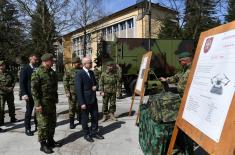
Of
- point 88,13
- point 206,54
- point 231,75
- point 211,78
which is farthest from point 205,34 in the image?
point 88,13

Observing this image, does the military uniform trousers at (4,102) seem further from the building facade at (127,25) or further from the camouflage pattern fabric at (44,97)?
the building facade at (127,25)

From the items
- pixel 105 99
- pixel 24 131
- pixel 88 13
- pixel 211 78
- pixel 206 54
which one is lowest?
pixel 24 131

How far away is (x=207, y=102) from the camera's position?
3516 millimetres

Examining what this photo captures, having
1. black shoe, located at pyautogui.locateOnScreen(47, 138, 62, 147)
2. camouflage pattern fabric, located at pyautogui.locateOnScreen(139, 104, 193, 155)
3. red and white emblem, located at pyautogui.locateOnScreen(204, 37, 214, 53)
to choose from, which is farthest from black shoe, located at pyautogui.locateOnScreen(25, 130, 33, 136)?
red and white emblem, located at pyautogui.locateOnScreen(204, 37, 214, 53)

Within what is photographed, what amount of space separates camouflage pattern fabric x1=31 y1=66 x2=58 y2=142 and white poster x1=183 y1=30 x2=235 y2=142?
2933 mm

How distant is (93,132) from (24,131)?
1796 millimetres

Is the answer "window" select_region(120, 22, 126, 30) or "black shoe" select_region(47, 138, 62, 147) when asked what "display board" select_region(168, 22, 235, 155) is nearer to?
"black shoe" select_region(47, 138, 62, 147)

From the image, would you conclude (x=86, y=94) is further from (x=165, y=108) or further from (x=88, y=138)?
(x=165, y=108)

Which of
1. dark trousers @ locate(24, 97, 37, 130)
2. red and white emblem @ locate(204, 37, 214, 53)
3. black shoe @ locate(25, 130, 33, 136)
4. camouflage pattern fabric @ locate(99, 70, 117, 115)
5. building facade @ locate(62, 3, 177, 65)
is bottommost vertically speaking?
black shoe @ locate(25, 130, 33, 136)

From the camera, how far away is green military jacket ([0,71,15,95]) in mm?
8469

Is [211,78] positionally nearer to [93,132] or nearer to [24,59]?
[93,132]

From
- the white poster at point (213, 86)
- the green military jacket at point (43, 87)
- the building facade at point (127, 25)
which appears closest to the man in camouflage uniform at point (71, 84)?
the green military jacket at point (43, 87)

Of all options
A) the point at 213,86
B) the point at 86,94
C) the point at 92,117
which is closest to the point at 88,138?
the point at 92,117

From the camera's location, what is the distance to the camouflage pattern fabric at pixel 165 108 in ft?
16.5
